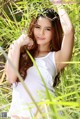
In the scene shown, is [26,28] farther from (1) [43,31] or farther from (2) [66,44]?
(2) [66,44]

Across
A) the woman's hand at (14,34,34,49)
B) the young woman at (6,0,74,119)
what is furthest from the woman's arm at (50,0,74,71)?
the woman's hand at (14,34,34,49)

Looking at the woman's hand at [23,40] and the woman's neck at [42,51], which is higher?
the woman's hand at [23,40]

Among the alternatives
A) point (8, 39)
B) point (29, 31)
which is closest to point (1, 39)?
point (8, 39)

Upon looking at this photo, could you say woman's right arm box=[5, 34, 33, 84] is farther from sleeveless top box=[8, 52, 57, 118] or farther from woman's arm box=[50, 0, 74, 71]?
woman's arm box=[50, 0, 74, 71]

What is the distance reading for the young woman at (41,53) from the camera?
1849 millimetres

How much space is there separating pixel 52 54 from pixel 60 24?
0.16 metres

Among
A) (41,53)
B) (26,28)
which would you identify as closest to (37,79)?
(41,53)

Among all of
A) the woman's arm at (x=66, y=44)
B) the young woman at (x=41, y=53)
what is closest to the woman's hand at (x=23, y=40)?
the young woman at (x=41, y=53)

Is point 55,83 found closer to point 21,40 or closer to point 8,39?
point 21,40

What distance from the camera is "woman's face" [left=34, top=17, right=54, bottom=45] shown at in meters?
1.91

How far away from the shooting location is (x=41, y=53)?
1.98 m

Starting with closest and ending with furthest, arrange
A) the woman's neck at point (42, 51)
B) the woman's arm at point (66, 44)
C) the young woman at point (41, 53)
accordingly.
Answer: the woman's arm at point (66, 44) → the young woman at point (41, 53) → the woman's neck at point (42, 51)

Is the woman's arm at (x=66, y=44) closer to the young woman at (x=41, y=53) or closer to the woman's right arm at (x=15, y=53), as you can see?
the young woman at (x=41, y=53)

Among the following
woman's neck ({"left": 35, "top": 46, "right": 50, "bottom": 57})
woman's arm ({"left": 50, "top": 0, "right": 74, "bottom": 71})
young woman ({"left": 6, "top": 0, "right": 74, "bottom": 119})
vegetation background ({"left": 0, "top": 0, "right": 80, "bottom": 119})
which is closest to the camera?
vegetation background ({"left": 0, "top": 0, "right": 80, "bottom": 119})
